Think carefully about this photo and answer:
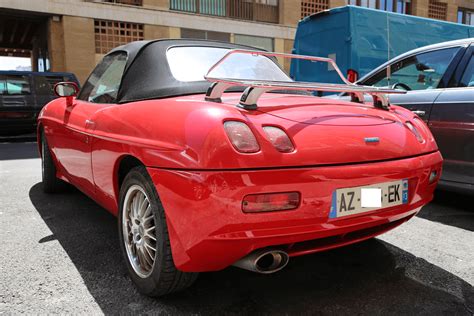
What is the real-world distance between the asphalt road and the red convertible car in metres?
0.22

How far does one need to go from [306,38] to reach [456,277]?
672 cm

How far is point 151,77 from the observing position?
96.9 inches

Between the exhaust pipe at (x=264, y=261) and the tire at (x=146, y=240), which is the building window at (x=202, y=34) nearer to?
the tire at (x=146, y=240)

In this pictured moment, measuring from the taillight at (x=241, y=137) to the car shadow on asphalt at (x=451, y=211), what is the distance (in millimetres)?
2314

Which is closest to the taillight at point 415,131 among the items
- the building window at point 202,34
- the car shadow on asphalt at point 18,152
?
the car shadow on asphalt at point 18,152

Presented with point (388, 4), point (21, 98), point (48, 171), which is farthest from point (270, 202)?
point (388, 4)

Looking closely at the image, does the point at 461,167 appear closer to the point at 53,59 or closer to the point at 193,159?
the point at 193,159

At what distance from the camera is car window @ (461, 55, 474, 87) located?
345cm

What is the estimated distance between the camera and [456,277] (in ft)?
7.51

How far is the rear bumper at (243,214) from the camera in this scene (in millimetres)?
1613

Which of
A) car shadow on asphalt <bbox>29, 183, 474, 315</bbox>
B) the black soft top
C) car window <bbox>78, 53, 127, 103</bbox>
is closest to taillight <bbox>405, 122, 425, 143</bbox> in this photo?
car shadow on asphalt <bbox>29, 183, 474, 315</bbox>

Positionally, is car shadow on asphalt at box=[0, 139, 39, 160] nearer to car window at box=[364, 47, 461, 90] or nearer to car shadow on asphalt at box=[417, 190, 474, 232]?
car window at box=[364, 47, 461, 90]

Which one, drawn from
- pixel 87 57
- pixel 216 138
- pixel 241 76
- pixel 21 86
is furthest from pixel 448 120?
pixel 87 57

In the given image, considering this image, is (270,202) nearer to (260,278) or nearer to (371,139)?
(371,139)
